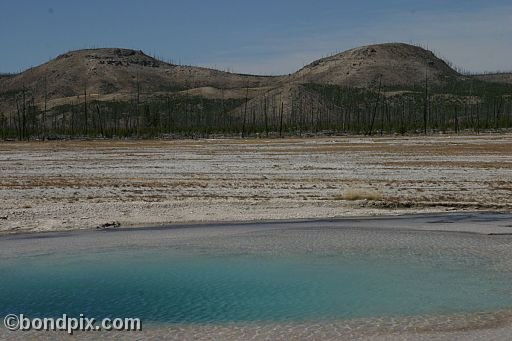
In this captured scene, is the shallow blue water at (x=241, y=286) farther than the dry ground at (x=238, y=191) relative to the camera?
No

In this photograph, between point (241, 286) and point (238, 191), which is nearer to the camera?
point (241, 286)

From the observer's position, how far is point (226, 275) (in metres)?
15.0

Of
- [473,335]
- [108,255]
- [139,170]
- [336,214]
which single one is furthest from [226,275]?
[139,170]

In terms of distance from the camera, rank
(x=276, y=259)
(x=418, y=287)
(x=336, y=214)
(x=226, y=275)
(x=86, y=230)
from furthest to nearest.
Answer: (x=336, y=214)
(x=86, y=230)
(x=276, y=259)
(x=226, y=275)
(x=418, y=287)

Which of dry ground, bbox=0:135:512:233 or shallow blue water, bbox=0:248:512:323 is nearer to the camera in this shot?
shallow blue water, bbox=0:248:512:323

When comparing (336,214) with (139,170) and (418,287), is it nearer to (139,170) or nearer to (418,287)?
(418,287)

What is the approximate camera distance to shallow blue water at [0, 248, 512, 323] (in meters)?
12.2

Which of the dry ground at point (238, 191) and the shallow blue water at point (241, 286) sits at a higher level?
the dry ground at point (238, 191)

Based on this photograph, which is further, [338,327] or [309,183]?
[309,183]

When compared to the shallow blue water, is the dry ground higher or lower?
higher

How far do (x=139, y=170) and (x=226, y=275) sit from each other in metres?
30.7

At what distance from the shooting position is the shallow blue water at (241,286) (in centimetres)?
1216

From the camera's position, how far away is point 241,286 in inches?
551

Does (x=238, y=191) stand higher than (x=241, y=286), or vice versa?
(x=238, y=191)
